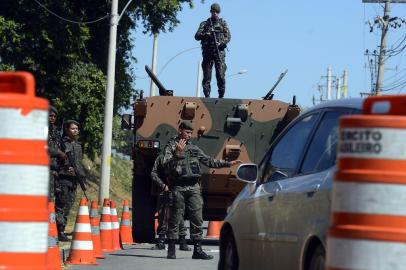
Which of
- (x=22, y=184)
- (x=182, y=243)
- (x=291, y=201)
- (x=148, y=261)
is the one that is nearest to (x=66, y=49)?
(x=182, y=243)

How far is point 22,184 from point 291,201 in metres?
2.78

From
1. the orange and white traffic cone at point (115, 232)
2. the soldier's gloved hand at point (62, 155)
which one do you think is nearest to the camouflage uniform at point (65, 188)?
the soldier's gloved hand at point (62, 155)

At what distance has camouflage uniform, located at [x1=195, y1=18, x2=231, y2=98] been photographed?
60.4ft

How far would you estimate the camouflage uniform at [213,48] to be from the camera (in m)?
18.4

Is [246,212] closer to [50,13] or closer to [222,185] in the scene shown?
[222,185]

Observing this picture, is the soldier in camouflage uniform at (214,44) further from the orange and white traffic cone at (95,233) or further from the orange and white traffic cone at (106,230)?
the orange and white traffic cone at (95,233)

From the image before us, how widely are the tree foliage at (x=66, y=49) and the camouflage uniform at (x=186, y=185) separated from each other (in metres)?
15.6

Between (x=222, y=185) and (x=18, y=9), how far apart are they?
15.2 metres

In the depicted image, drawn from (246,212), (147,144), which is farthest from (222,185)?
(246,212)

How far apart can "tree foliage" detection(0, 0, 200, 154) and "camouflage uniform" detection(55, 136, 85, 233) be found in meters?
13.4

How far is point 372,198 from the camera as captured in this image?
4957 millimetres

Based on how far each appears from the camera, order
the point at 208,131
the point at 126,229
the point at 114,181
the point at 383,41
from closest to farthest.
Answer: the point at 208,131 < the point at 126,229 < the point at 114,181 < the point at 383,41

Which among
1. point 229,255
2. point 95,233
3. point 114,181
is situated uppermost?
point 229,255

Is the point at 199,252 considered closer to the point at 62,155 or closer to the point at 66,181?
the point at 62,155
